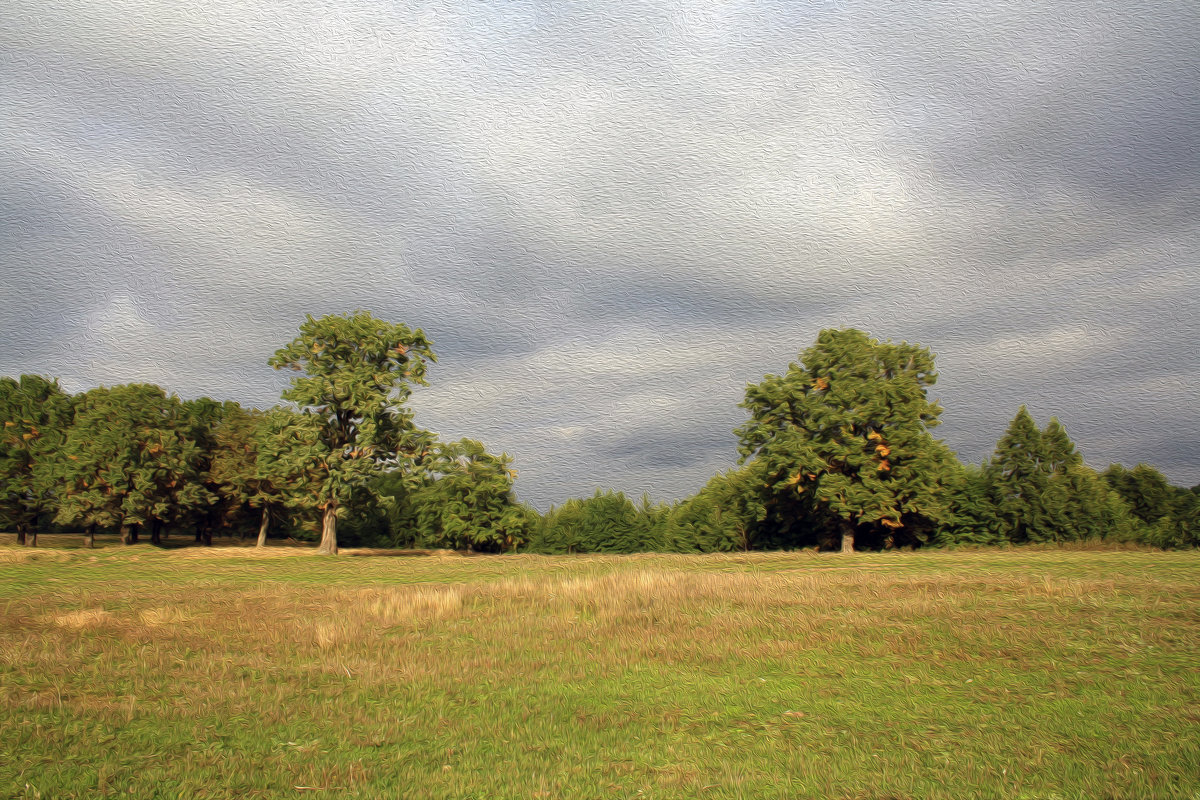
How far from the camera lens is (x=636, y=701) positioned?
9.73 meters

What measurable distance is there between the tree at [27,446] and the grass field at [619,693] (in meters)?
52.0

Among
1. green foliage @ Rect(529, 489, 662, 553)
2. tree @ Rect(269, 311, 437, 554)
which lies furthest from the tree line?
green foliage @ Rect(529, 489, 662, 553)

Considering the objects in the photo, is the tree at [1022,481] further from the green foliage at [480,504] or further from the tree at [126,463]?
the tree at [126,463]

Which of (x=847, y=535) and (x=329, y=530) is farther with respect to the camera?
(x=847, y=535)

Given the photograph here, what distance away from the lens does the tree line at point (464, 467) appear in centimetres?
4656

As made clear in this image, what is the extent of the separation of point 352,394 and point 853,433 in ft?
115

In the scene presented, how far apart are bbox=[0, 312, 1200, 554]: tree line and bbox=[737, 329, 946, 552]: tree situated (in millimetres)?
143

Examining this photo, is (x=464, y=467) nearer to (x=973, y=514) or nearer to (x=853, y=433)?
(x=853, y=433)

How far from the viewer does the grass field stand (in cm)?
682

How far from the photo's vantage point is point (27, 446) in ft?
198

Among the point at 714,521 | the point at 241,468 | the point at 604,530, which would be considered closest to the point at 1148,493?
the point at 714,521

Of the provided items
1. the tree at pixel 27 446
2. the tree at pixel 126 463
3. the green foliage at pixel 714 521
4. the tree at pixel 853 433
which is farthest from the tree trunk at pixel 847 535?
the tree at pixel 27 446

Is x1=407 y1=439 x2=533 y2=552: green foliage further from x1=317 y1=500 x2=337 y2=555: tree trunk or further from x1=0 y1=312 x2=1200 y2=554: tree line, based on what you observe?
x1=317 y1=500 x2=337 y2=555: tree trunk

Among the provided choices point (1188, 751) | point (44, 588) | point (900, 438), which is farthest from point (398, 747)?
point (900, 438)
